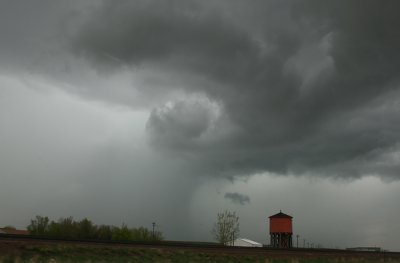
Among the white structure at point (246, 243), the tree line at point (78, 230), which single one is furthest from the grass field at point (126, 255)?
the white structure at point (246, 243)

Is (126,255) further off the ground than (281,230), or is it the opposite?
(281,230)

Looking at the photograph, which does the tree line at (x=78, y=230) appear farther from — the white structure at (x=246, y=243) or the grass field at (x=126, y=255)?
the white structure at (x=246, y=243)

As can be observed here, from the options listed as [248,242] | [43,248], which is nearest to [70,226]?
[43,248]

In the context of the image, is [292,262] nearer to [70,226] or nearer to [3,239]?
[3,239]

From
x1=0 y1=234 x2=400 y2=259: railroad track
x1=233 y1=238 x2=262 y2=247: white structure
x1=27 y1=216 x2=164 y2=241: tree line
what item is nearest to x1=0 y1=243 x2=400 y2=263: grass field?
x1=0 y1=234 x2=400 y2=259: railroad track

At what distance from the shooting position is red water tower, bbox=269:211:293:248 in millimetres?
69375

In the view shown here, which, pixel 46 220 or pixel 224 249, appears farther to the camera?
pixel 46 220

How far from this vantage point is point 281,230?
6938cm

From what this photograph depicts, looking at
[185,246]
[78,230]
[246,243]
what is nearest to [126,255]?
[185,246]

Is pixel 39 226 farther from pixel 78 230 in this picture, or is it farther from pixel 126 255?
pixel 126 255

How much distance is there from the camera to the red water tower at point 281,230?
6938 cm

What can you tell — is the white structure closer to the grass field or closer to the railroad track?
the railroad track

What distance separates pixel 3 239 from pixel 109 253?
618 centimetres

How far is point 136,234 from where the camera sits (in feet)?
214
